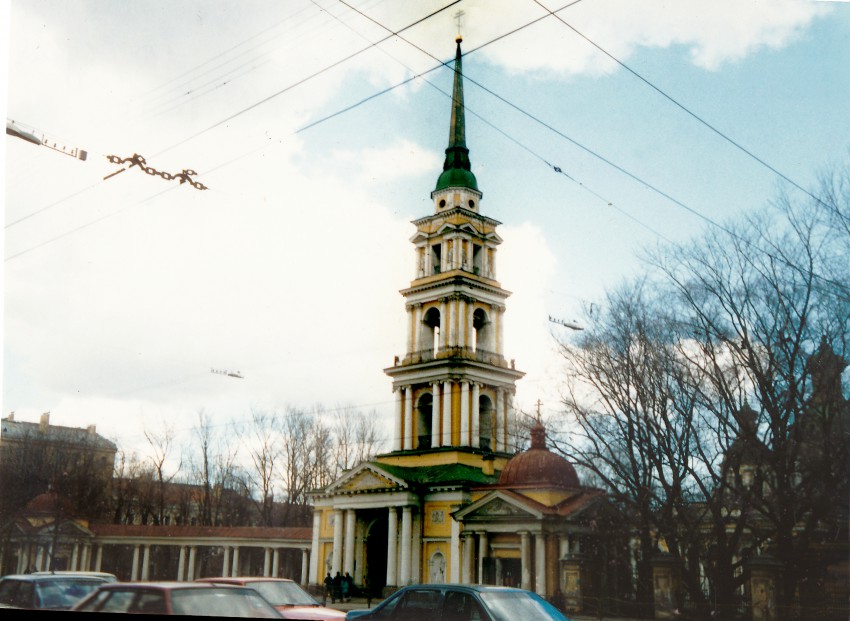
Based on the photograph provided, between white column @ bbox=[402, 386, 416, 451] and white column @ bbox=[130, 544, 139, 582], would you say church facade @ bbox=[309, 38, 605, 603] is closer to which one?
white column @ bbox=[402, 386, 416, 451]

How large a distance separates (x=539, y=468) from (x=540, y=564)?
853 millimetres

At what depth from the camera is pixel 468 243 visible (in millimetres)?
7945

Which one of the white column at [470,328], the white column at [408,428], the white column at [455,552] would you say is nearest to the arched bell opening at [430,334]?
the white column at [470,328]

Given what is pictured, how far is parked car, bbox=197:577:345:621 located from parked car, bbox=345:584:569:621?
34cm

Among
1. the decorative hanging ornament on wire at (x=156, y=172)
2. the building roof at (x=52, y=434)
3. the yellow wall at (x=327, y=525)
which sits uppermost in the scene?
the decorative hanging ornament on wire at (x=156, y=172)

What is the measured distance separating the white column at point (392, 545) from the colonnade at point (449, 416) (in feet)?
2.92

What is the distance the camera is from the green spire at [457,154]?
7.26 metres

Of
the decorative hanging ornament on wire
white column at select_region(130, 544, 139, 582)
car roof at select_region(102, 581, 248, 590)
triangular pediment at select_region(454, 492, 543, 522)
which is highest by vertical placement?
the decorative hanging ornament on wire

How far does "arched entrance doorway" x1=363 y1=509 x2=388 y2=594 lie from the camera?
8.56 m

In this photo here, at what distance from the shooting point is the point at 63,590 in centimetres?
622

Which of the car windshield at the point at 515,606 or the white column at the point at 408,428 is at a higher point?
the white column at the point at 408,428

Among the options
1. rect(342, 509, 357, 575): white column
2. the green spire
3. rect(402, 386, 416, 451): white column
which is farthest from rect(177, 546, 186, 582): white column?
the green spire

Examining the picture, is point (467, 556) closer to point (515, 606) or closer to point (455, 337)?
point (455, 337)

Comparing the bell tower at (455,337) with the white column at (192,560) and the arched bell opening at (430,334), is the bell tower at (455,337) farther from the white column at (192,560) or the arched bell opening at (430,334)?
the white column at (192,560)
